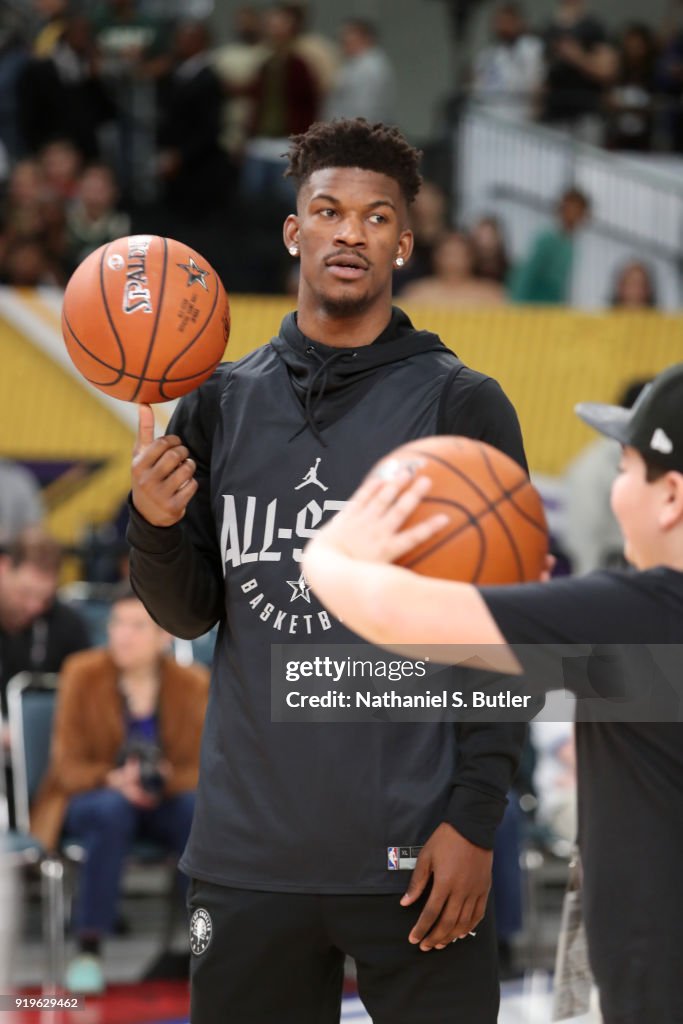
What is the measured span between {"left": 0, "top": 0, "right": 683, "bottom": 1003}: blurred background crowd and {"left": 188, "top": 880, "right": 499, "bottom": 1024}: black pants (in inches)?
167

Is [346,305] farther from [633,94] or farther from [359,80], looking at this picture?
[633,94]

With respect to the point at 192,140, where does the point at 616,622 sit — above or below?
above

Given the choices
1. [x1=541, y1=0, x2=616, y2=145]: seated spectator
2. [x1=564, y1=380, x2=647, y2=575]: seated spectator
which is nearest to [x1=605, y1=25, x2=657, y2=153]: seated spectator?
[x1=541, y1=0, x2=616, y2=145]: seated spectator

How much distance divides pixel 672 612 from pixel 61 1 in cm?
1029

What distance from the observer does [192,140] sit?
1096 cm

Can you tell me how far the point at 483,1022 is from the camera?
276 centimetres

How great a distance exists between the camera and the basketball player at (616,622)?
2246mm

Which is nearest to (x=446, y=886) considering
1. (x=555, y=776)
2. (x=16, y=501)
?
(x=555, y=776)

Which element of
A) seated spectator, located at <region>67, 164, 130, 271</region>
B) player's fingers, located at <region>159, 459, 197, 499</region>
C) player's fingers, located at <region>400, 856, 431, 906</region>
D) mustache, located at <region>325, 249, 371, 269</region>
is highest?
mustache, located at <region>325, 249, 371, 269</region>

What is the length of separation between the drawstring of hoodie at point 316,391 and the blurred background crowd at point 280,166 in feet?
13.6

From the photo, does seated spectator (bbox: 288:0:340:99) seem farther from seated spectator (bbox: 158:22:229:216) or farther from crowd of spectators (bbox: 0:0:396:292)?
seated spectator (bbox: 158:22:229:216)

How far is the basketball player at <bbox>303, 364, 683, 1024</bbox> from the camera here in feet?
7.37

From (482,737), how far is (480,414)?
1.96 feet

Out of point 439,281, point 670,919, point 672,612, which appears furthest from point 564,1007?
point 439,281
